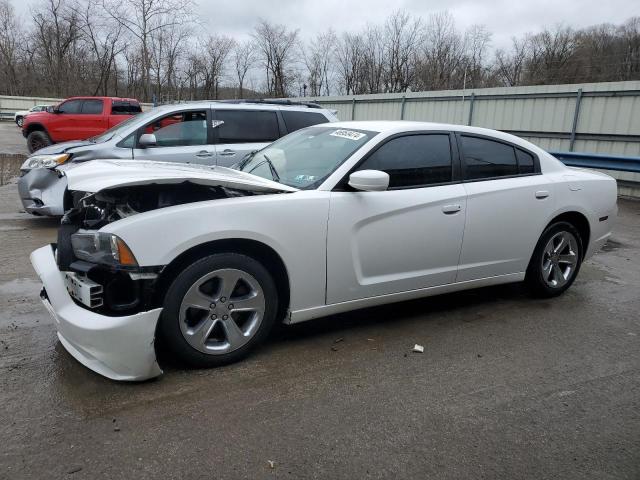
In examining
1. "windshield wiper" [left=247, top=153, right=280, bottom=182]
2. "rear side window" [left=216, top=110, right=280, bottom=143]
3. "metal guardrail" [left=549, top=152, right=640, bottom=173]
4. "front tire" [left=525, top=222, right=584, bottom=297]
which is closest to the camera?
"windshield wiper" [left=247, top=153, right=280, bottom=182]

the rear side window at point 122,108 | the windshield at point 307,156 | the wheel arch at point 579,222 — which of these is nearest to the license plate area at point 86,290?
the windshield at point 307,156

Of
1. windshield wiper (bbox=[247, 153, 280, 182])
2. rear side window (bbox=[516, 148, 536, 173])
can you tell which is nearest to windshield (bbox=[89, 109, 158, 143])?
windshield wiper (bbox=[247, 153, 280, 182])

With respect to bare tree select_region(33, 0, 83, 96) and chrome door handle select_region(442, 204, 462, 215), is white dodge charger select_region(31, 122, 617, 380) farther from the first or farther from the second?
bare tree select_region(33, 0, 83, 96)

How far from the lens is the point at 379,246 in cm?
365

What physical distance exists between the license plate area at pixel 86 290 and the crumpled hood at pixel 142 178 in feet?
1.72

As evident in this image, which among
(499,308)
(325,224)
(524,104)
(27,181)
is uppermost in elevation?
(524,104)

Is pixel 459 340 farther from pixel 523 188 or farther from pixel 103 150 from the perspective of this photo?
pixel 103 150

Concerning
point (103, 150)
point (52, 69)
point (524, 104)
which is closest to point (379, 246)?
point (103, 150)

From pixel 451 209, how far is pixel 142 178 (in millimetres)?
2298

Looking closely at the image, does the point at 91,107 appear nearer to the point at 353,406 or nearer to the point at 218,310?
the point at 218,310

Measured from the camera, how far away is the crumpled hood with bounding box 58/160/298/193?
119 inches

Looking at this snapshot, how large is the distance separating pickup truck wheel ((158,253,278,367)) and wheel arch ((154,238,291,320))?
2.0 inches

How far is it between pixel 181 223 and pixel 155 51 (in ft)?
141

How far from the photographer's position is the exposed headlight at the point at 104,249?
2807mm
